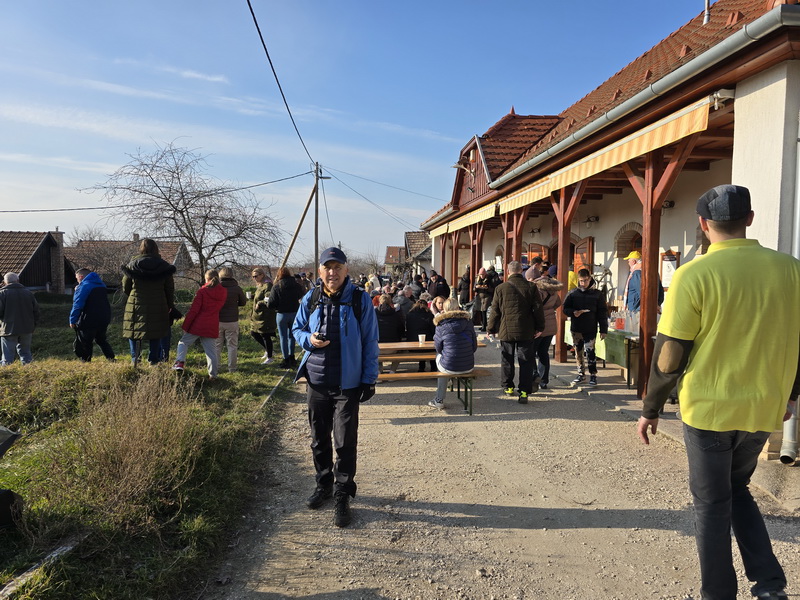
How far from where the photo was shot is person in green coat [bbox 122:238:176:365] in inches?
245

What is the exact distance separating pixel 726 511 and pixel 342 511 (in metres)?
2.12

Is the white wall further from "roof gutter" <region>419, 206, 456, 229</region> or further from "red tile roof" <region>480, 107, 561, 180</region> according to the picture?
"roof gutter" <region>419, 206, 456, 229</region>

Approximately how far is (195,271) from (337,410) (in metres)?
13.3

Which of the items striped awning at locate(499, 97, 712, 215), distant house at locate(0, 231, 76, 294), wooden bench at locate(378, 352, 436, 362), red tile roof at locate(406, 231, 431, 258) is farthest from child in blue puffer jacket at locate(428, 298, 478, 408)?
red tile roof at locate(406, 231, 431, 258)

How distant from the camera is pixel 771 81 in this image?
4.22 m

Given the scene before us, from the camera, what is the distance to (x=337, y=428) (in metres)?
3.46

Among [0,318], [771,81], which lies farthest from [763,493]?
[0,318]

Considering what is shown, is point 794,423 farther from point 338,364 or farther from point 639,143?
point 338,364

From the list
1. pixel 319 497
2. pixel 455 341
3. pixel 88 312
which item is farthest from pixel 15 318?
pixel 319 497

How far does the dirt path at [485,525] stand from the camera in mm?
2670

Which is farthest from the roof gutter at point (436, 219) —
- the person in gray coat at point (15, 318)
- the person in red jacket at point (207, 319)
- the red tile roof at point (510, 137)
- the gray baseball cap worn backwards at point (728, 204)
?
the gray baseball cap worn backwards at point (728, 204)

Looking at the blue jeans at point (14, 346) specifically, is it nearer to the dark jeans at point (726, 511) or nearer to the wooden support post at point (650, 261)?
the wooden support post at point (650, 261)

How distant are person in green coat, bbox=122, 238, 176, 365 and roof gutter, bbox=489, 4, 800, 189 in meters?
5.65

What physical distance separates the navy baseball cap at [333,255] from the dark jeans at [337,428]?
855mm
